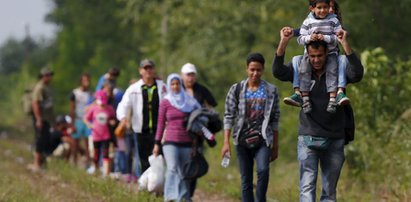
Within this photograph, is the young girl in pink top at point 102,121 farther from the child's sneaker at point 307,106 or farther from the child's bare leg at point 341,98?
the child's bare leg at point 341,98

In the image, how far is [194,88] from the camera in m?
13.8

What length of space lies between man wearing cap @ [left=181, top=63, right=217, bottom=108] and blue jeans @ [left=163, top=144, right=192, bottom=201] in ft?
3.48

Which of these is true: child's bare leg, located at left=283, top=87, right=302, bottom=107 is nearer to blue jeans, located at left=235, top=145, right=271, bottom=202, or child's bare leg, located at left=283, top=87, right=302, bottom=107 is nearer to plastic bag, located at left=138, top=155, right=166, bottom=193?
blue jeans, located at left=235, top=145, right=271, bottom=202

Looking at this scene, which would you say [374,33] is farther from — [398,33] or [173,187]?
[173,187]

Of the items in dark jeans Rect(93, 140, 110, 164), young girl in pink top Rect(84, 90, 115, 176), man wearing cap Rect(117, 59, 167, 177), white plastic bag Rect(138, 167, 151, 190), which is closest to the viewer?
white plastic bag Rect(138, 167, 151, 190)

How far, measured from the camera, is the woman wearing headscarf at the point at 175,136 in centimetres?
1275

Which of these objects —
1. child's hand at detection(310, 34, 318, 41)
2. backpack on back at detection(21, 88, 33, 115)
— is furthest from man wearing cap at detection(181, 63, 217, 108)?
backpack on back at detection(21, 88, 33, 115)

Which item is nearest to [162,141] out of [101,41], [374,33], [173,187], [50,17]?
[173,187]

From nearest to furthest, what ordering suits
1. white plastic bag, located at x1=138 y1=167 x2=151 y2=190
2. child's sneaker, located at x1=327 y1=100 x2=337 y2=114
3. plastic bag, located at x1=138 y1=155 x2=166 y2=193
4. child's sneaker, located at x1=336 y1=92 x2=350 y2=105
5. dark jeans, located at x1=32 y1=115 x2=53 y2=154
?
child's sneaker, located at x1=336 y1=92 x2=350 y2=105 < child's sneaker, located at x1=327 y1=100 x2=337 y2=114 < plastic bag, located at x1=138 y1=155 x2=166 y2=193 < white plastic bag, located at x1=138 y1=167 x2=151 y2=190 < dark jeans, located at x1=32 y1=115 x2=53 y2=154

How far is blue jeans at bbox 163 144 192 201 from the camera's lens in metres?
12.8

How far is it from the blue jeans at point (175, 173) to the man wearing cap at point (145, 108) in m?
1.02

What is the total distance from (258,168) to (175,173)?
203cm

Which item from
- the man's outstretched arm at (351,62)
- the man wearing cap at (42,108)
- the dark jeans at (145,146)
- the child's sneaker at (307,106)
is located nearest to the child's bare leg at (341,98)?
the man's outstretched arm at (351,62)

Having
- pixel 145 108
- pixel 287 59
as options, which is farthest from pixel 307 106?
pixel 287 59
